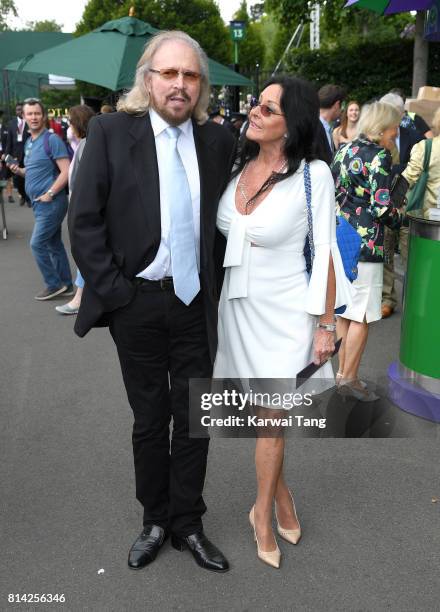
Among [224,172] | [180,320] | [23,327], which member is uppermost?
[224,172]

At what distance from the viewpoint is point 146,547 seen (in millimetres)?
3008

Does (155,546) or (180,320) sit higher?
(180,320)

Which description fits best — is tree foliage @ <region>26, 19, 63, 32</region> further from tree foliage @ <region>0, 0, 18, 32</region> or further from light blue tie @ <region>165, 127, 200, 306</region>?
light blue tie @ <region>165, 127, 200, 306</region>

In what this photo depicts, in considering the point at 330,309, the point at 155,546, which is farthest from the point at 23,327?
the point at 330,309

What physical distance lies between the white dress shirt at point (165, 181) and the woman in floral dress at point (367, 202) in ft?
6.34

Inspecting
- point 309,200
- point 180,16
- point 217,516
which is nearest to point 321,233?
point 309,200

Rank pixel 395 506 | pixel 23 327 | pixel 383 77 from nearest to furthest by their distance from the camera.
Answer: pixel 395 506 → pixel 23 327 → pixel 383 77

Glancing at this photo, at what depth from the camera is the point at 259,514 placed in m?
3.04

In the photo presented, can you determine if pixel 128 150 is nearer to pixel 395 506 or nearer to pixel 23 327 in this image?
pixel 395 506

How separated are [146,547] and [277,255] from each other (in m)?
1.35

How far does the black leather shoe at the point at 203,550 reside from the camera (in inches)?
116

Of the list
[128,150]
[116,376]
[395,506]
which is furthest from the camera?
[116,376]

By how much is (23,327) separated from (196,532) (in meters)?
3.96

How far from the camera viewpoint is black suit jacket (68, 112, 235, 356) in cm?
257
